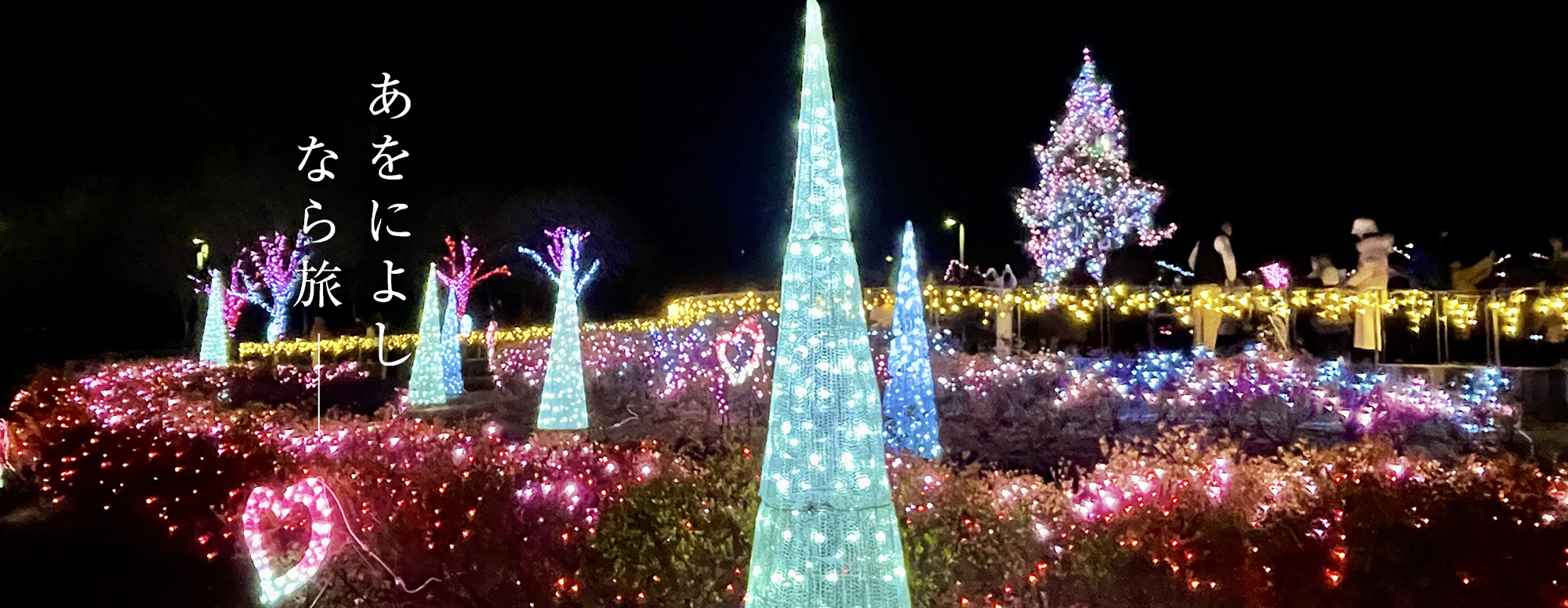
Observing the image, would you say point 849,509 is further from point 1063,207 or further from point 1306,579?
point 1063,207

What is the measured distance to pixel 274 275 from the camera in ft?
104

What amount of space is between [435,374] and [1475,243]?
2513cm

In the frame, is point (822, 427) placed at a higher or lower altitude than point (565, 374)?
higher

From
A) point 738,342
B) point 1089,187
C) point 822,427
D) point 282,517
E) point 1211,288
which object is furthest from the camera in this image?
point 1089,187

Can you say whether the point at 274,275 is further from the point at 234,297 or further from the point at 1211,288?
the point at 1211,288

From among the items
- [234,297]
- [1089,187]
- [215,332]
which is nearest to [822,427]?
[215,332]

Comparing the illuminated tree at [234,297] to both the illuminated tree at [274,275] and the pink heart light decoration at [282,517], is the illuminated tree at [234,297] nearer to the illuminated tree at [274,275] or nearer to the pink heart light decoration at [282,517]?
the illuminated tree at [274,275]

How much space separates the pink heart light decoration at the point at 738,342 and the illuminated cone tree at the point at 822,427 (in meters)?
7.54

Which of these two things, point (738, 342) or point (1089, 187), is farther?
point (1089, 187)

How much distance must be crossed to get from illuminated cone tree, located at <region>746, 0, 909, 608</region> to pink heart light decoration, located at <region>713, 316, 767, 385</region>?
7536 mm

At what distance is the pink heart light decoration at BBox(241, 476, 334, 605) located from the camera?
17.5 feet

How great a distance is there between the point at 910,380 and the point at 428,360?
8.73 meters

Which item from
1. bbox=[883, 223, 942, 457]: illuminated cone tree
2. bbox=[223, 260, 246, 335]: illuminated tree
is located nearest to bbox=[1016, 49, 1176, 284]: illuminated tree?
bbox=[883, 223, 942, 457]: illuminated cone tree

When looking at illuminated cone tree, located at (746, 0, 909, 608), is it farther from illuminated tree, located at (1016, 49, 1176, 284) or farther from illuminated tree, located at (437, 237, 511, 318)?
illuminated tree, located at (437, 237, 511, 318)
